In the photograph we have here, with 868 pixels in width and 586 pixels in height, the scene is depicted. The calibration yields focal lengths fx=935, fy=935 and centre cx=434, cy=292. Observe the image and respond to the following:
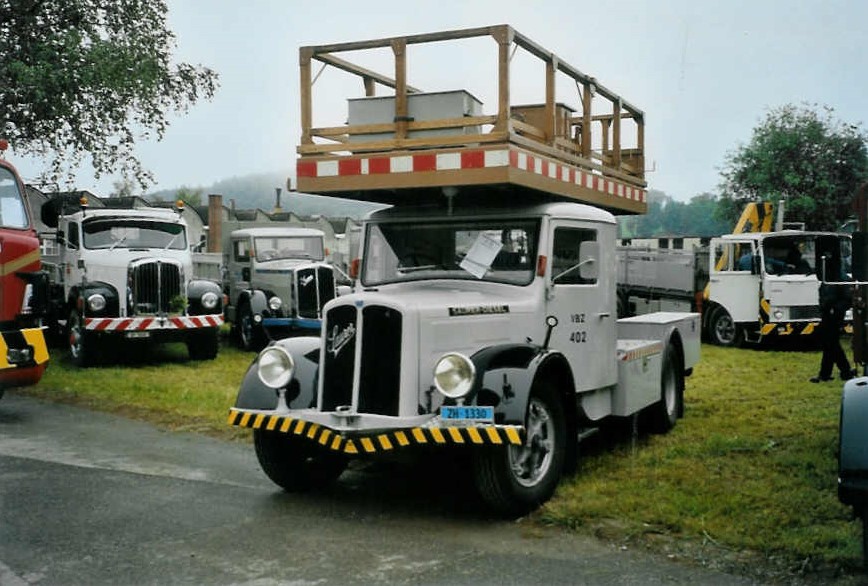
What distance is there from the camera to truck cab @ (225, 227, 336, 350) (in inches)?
666

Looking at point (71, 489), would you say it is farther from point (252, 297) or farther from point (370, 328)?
point (252, 297)

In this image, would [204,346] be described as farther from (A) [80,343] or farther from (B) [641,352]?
(B) [641,352]

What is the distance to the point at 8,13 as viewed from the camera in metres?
16.2

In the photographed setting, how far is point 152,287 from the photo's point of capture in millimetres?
14750

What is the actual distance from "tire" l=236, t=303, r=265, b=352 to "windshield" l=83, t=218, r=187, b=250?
6.72 feet

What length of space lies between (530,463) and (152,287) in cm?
1002

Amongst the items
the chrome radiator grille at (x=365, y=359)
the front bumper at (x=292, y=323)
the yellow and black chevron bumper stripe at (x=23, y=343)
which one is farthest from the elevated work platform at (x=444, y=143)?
the front bumper at (x=292, y=323)

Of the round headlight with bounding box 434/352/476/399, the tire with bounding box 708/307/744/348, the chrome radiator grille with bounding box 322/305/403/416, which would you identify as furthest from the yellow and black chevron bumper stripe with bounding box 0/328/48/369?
the tire with bounding box 708/307/744/348

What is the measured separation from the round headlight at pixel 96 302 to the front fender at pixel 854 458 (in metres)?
12.1

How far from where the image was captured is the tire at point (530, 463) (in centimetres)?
578

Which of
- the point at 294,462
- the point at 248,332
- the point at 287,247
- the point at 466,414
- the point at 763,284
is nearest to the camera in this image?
the point at 466,414

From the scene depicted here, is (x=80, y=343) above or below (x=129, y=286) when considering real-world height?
below

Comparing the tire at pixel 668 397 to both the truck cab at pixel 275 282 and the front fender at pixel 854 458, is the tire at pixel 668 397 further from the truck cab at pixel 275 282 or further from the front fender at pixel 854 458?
the truck cab at pixel 275 282

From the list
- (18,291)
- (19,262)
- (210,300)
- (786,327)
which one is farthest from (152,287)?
(786,327)
